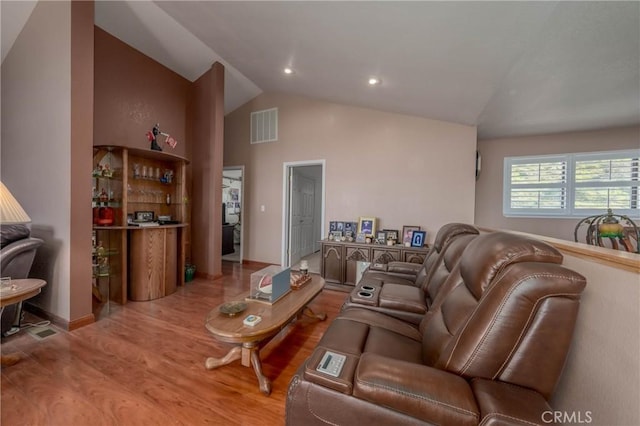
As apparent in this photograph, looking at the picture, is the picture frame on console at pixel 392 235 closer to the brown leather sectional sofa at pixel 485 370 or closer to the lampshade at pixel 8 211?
the brown leather sectional sofa at pixel 485 370

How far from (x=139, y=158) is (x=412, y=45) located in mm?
3602

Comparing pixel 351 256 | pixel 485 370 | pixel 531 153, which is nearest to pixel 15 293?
pixel 485 370

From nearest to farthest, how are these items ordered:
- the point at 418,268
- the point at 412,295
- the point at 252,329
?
the point at 252,329 → the point at 412,295 → the point at 418,268

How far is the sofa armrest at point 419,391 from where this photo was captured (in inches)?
30.4

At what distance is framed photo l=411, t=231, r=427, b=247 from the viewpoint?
3457 millimetres

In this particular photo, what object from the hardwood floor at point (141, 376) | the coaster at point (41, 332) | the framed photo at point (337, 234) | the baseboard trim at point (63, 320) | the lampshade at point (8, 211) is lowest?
the hardwood floor at point (141, 376)

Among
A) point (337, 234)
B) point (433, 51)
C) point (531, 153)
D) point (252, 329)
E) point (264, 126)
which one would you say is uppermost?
point (264, 126)

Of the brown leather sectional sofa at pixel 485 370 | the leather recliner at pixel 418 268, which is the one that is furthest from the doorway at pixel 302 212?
the brown leather sectional sofa at pixel 485 370

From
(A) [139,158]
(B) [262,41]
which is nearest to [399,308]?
(B) [262,41]

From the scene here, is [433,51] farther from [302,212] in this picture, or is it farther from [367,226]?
[302,212]

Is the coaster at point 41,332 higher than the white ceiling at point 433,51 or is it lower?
lower

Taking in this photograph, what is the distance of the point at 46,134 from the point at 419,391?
12.0 feet

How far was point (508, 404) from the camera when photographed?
769mm

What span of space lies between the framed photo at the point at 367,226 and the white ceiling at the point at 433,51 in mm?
1691
